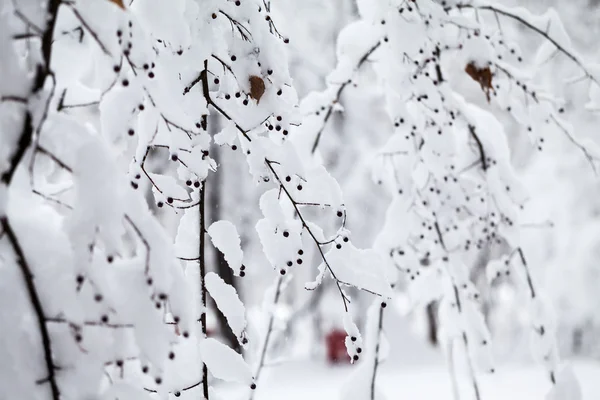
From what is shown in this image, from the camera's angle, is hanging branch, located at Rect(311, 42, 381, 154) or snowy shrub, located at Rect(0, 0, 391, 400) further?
hanging branch, located at Rect(311, 42, 381, 154)

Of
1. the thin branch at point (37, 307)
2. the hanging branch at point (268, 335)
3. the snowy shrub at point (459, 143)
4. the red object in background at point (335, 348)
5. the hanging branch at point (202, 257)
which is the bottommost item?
the thin branch at point (37, 307)

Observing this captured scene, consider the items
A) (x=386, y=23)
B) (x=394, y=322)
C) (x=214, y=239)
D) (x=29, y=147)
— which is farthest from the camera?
(x=394, y=322)

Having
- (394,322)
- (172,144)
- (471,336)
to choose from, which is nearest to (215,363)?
(172,144)

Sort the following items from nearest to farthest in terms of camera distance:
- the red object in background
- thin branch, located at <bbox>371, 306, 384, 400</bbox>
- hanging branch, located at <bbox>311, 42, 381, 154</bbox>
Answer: thin branch, located at <bbox>371, 306, 384, 400</bbox> → hanging branch, located at <bbox>311, 42, 381, 154</bbox> → the red object in background

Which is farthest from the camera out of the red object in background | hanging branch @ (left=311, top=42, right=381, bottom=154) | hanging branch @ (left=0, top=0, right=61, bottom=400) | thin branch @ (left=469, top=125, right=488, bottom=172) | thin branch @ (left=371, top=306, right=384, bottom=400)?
the red object in background

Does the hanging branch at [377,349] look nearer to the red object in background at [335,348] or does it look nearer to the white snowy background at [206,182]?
the white snowy background at [206,182]

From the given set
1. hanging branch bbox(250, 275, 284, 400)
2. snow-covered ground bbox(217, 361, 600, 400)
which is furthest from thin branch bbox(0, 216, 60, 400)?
snow-covered ground bbox(217, 361, 600, 400)

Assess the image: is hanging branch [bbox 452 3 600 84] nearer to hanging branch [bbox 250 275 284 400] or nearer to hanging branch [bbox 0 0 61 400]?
hanging branch [bbox 250 275 284 400]

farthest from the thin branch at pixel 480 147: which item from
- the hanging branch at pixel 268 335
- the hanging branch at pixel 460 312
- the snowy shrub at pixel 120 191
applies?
the snowy shrub at pixel 120 191

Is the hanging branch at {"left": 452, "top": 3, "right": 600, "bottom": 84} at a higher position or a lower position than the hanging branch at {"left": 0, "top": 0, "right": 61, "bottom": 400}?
higher

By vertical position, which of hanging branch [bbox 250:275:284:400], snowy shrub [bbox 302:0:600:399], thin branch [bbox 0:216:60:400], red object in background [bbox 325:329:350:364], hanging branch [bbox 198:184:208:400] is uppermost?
red object in background [bbox 325:329:350:364]

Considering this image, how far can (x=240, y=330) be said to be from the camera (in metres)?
1.02

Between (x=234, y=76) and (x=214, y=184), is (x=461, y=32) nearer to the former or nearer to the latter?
(x=234, y=76)

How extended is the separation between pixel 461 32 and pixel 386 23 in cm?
32
